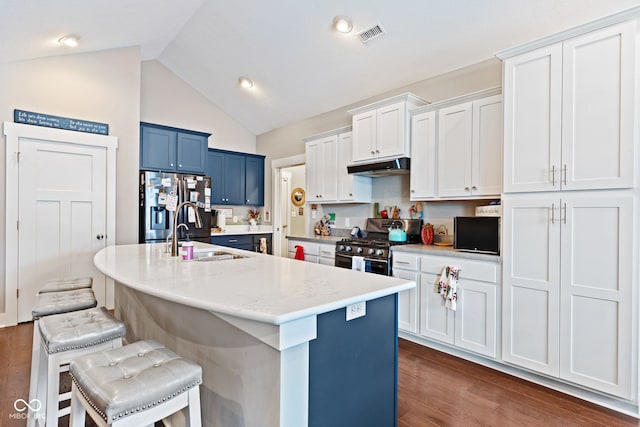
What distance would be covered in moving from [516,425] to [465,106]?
7.94 ft

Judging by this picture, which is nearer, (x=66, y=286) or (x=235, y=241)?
(x=66, y=286)

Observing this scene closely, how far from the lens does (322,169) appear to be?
4535mm

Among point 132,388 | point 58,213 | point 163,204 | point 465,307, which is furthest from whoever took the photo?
point 163,204

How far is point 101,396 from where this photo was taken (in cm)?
105

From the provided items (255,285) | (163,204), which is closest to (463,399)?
(255,285)

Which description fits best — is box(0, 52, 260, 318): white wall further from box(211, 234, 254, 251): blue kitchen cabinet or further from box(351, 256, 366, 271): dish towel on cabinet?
box(351, 256, 366, 271): dish towel on cabinet

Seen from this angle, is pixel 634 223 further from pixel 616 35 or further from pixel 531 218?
pixel 616 35

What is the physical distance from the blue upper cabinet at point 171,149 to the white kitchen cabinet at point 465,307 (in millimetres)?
3644

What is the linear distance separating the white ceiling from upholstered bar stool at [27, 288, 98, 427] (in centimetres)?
211

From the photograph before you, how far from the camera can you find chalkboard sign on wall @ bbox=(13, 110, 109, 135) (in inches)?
137

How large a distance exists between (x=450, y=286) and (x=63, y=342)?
255cm

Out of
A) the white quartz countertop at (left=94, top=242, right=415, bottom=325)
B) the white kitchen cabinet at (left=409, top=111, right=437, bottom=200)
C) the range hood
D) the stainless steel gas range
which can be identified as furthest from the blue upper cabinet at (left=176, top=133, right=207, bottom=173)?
the white kitchen cabinet at (left=409, top=111, right=437, bottom=200)

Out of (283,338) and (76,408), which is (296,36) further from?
(76,408)

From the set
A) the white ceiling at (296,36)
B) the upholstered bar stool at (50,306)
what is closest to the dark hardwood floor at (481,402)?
the upholstered bar stool at (50,306)
